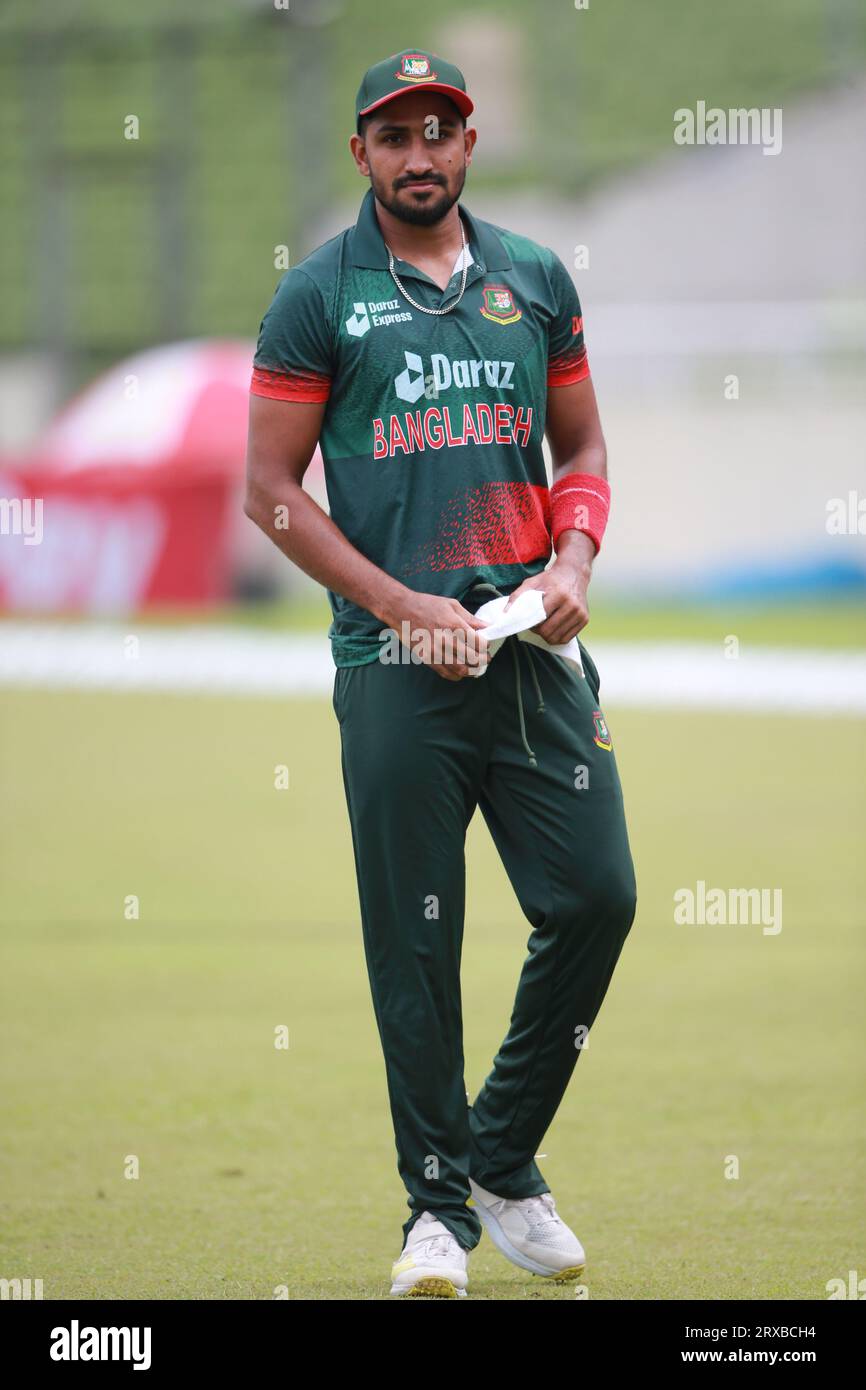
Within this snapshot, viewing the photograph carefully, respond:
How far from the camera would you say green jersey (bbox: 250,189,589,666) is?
12.2 feet

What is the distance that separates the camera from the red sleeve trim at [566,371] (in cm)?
397

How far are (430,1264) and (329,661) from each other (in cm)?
1311

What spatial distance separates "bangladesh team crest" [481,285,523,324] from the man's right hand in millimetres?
554

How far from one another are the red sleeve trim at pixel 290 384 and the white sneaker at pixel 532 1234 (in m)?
1.58

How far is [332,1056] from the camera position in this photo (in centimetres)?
573

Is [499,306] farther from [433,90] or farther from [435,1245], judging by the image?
[435,1245]

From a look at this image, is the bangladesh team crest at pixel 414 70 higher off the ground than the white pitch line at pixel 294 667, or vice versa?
the white pitch line at pixel 294 667

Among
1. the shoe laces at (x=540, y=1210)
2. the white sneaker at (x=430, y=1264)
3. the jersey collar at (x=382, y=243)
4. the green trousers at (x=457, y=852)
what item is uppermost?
the jersey collar at (x=382, y=243)

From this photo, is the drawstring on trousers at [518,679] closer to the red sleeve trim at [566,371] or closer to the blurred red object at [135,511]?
the red sleeve trim at [566,371]

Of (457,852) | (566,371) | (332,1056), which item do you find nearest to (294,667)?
(332,1056)

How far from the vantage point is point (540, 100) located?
27.0m

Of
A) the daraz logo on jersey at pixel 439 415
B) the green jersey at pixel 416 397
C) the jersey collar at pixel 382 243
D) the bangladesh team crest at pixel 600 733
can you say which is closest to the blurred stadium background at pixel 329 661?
the bangladesh team crest at pixel 600 733
